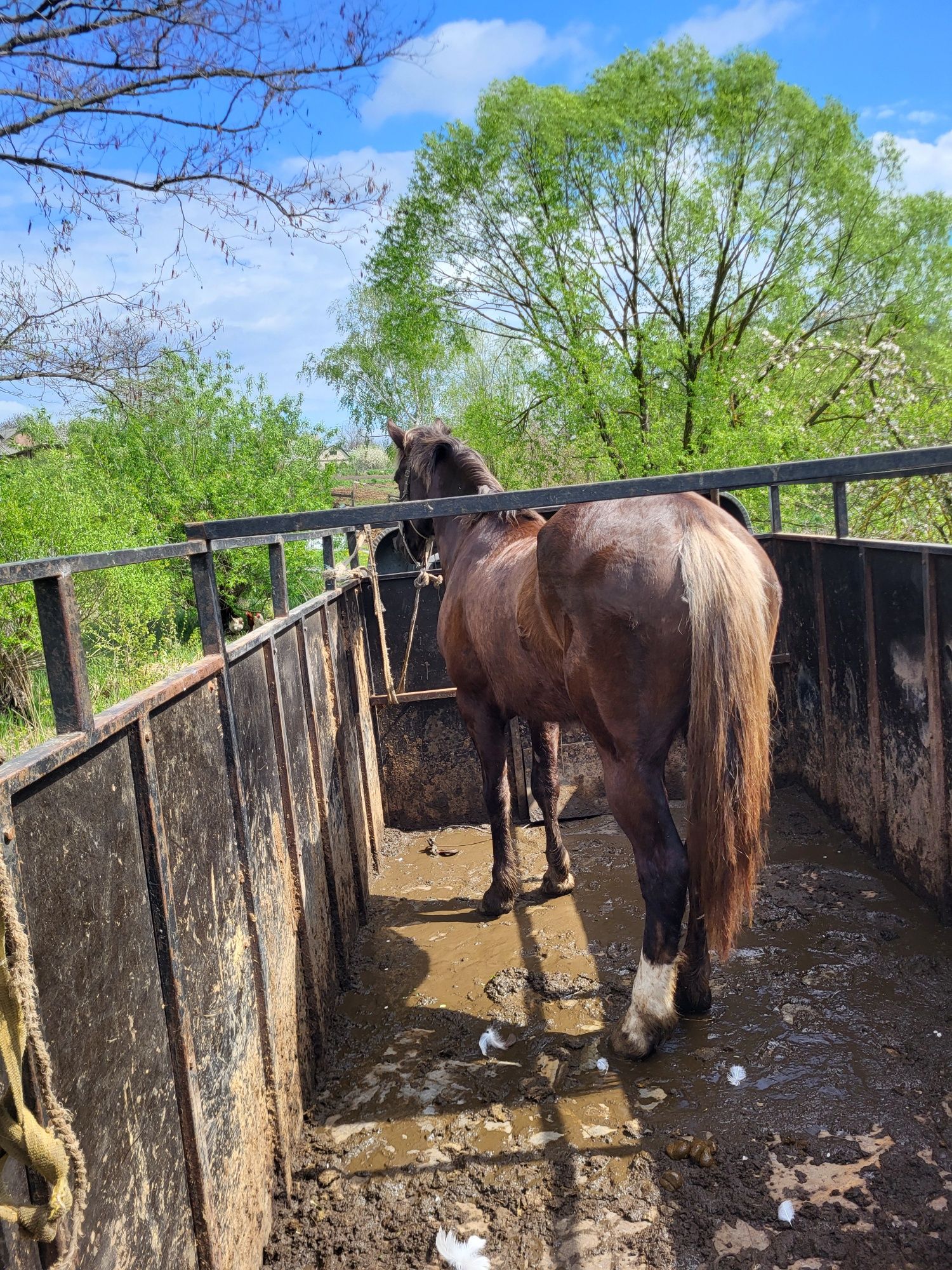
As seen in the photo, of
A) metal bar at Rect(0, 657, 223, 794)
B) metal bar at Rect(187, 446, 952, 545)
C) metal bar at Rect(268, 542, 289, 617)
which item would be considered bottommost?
metal bar at Rect(0, 657, 223, 794)

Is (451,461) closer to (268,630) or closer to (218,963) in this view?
(268,630)

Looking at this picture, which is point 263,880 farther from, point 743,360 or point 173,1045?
point 743,360

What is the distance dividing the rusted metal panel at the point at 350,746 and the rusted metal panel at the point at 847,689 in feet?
8.81

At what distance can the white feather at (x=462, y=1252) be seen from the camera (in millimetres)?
2080

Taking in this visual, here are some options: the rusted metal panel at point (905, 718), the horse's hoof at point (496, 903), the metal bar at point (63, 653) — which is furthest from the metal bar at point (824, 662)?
the metal bar at point (63, 653)

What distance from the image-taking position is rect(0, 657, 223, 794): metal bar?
1.24 m

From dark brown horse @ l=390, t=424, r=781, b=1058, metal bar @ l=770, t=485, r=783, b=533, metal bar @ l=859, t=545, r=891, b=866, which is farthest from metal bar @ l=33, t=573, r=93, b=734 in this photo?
metal bar @ l=770, t=485, r=783, b=533

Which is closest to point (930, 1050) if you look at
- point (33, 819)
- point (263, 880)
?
point (263, 880)

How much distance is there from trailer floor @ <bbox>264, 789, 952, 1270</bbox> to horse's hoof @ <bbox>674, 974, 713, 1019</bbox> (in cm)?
5

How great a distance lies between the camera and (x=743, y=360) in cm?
1161

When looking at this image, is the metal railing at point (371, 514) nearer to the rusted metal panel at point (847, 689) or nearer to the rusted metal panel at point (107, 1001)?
the rusted metal panel at point (107, 1001)

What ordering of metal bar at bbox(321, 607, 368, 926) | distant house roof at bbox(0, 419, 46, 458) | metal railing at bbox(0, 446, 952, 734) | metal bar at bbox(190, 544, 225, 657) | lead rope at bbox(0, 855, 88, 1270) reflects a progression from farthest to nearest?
distant house roof at bbox(0, 419, 46, 458), metal bar at bbox(321, 607, 368, 926), metal bar at bbox(190, 544, 225, 657), metal railing at bbox(0, 446, 952, 734), lead rope at bbox(0, 855, 88, 1270)

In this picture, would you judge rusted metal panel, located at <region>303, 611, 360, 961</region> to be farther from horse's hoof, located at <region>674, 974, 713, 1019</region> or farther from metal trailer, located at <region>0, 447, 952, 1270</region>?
horse's hoof, located at <region>674, 974, 713, 1019</region>

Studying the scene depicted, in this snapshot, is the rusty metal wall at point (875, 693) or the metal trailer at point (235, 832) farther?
the rusty metal wall at point (875, 693)
